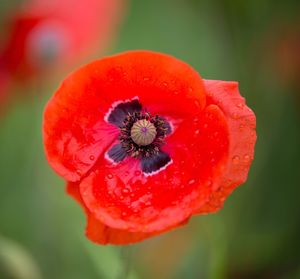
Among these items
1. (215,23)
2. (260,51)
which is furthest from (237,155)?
(215,23)

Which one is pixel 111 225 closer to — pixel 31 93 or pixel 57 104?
pixel 57 104

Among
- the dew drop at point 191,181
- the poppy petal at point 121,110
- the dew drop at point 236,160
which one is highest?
the dew drop at point 236,160

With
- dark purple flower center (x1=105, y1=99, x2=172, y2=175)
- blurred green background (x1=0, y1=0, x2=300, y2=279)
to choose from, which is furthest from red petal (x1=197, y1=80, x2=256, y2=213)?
blurred green background (x1=0, y1=0, x2=300, y2=279)

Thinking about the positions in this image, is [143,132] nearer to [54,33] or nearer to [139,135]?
[139,135]

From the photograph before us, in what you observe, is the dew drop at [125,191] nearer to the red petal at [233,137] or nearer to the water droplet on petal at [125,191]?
the water droplet on petal at [125,191]

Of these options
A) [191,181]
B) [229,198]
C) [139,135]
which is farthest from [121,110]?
[229,198]

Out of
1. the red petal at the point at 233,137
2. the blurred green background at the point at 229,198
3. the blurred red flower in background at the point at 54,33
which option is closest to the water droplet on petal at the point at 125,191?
the red petal at the point at 233,137
